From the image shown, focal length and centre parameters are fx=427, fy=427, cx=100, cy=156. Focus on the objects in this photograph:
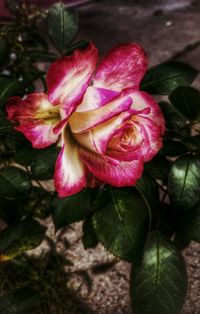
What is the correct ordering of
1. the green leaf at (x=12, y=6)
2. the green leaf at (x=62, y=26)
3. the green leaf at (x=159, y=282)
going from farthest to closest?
the green leaf at (x=12, y=6), the green leaf at (x=62, y=26), the green leaf at (x=159, y=282)

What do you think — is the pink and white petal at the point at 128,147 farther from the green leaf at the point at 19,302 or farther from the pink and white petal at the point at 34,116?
the green leaf at the point at 19,302

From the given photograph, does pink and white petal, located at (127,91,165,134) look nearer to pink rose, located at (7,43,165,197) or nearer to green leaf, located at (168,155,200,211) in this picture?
pink rose, located at (7,43,165,197)

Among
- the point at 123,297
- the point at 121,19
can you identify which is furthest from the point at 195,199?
the point at 121,19

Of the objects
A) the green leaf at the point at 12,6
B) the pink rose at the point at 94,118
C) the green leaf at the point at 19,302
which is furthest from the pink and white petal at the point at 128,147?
the green leaf at the point at 12,6

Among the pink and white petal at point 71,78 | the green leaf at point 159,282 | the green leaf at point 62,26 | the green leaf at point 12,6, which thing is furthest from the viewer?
the green leaf at point 12,6

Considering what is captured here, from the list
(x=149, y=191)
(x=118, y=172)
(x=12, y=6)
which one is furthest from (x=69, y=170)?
(x=12, y=6)

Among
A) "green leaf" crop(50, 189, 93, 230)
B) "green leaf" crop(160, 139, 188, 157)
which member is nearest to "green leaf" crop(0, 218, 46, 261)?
"green leaf" crop(50, 189, 93, 230)
